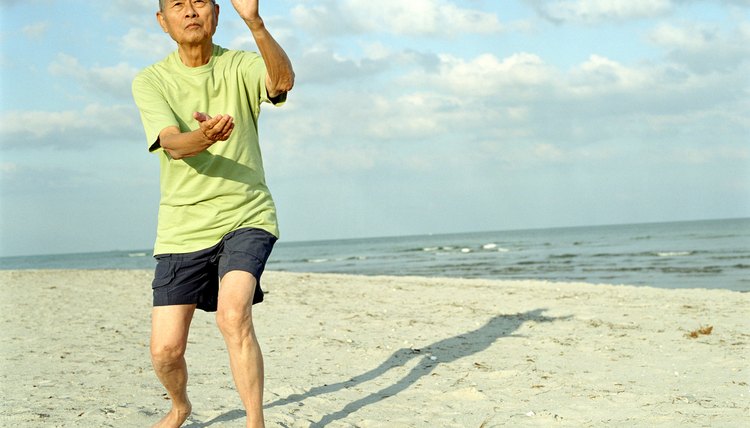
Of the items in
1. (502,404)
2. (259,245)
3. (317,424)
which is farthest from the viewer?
(502,404)

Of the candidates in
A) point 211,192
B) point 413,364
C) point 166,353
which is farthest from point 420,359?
point 211,192

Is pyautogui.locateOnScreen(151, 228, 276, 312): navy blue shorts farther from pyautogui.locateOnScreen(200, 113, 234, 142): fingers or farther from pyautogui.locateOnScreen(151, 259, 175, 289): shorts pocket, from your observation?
pyautogui.locateOnScreen(200, 113, 234, 142): fingers

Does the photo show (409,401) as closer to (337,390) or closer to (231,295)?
(337,390)

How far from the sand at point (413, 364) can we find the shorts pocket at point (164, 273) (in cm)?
100

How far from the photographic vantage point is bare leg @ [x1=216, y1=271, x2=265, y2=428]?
3254 millimetres

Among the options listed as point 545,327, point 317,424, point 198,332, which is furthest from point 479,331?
point 317,424

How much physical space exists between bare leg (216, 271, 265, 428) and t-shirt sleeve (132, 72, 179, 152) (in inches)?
28.1

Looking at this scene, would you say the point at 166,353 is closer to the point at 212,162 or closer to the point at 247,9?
the point at 212,162

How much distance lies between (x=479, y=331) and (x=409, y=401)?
10.5 feet

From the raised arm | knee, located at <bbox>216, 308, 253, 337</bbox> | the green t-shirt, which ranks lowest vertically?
knee, located at <bbox>216, 308, 253, 337</bbox>

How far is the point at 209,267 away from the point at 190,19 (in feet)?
3.89

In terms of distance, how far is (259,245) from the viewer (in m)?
3.38

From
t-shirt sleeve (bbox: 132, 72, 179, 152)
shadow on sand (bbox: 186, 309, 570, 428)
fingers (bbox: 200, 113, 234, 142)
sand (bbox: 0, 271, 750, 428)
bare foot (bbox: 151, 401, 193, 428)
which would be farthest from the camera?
shadow on sand (bbox: 186, 309, 570, 428)

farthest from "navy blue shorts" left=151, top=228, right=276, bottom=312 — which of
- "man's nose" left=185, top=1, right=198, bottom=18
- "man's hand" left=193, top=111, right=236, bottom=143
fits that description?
"man's nose" left=185, top=1, right=198, bottom=18
